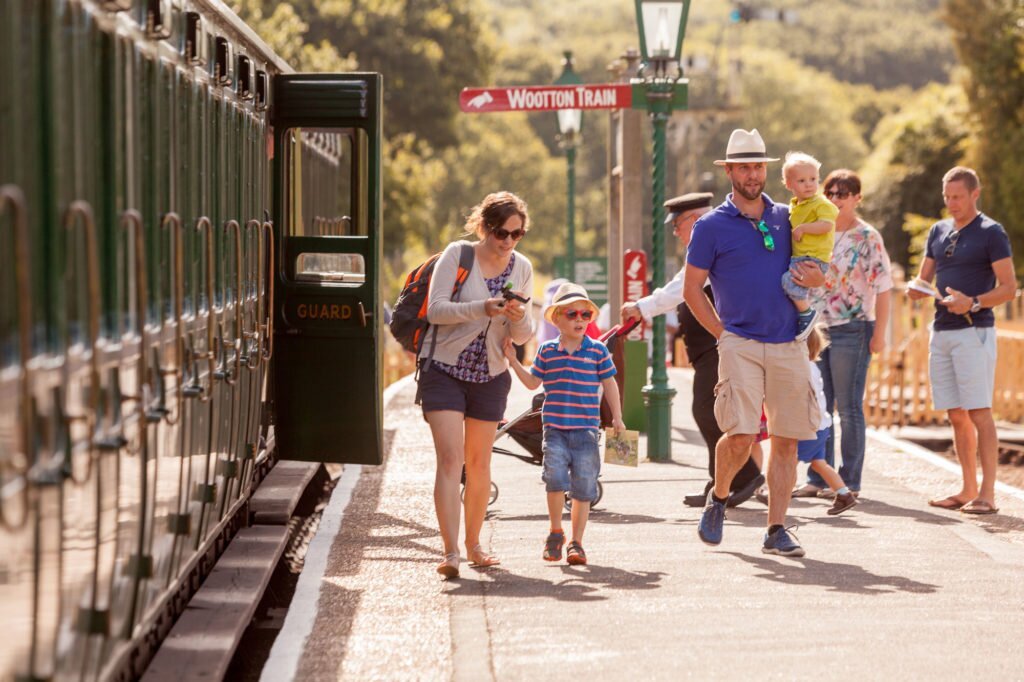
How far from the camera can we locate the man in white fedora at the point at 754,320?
8.25 m

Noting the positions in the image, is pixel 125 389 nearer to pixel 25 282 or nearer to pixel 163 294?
pixel 163 294

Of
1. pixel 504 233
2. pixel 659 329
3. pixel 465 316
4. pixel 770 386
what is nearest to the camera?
pixel 465 316

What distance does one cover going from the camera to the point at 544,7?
642 ft

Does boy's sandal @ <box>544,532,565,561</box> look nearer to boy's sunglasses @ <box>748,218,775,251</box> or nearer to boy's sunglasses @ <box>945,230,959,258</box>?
boy's sunglasses @ <box>748,218,775,251</box>

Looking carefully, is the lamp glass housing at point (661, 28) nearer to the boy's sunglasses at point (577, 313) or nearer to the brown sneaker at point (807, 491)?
the brown sneaker at point (807, 491)

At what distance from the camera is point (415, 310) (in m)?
8.02

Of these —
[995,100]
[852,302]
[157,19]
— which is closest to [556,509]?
[852,302]

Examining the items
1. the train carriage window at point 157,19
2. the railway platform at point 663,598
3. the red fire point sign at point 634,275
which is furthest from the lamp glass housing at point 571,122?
the train carriage window at point 157,19

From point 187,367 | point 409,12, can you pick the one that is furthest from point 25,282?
point 409,12

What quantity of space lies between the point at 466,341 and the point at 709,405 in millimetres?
2618

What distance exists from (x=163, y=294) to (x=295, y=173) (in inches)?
195

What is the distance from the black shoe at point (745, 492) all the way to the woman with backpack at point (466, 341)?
2.57m

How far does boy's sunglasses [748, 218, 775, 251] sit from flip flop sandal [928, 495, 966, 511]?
2669 mm

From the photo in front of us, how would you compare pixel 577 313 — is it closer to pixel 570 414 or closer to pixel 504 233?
pixel 570 414
